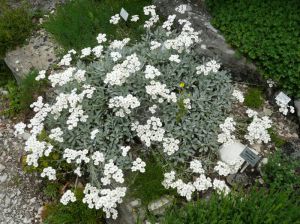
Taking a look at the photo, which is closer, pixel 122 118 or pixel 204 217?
pixel 204 217

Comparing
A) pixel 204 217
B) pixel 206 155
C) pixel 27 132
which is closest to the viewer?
pixel 204 217

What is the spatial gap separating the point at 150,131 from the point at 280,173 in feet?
5.15

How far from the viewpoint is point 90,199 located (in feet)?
13.3

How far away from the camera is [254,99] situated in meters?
5.21

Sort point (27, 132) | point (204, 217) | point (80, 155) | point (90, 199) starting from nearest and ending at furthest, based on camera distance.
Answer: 1. point (204, 217)
2. point (90, 199)
3. point (80, 155)
4. point (27, 132)

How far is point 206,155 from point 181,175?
17.7 inches

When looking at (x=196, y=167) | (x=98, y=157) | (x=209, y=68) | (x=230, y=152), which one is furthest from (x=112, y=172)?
(x=209, y=68)

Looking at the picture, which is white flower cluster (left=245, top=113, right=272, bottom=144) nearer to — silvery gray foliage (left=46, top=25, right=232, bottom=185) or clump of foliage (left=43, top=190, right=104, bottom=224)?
silvery gray foliage (left=46, top=25, right=232, bottom=185)

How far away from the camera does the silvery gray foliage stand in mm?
4660

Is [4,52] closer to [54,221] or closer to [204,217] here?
[54,221]

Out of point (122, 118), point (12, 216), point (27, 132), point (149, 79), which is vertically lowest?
point (12, 216)

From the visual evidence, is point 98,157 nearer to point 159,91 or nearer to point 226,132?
point 159,91

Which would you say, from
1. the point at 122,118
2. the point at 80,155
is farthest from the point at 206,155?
the point at 80,155

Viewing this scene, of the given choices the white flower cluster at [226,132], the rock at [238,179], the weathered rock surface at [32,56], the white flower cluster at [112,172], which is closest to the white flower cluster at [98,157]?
the white flower cluster at [112,172]
